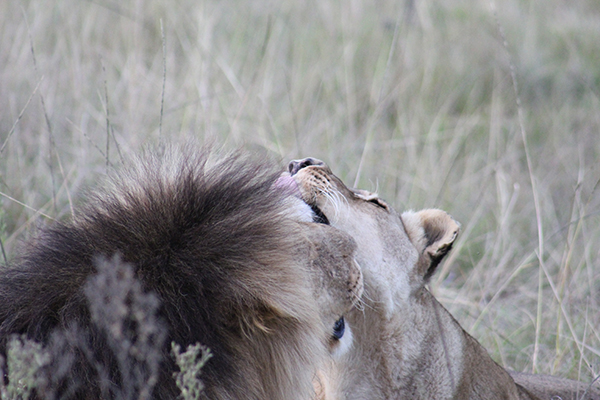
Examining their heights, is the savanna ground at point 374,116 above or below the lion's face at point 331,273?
below

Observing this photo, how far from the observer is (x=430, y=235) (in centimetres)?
286

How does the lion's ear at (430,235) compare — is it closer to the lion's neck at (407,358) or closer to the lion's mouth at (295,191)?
the lion's neck at (407,358)

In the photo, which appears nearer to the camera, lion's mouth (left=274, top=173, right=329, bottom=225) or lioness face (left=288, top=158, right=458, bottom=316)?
lion's mouth (left=274, top=173, right=329, bottom=225)

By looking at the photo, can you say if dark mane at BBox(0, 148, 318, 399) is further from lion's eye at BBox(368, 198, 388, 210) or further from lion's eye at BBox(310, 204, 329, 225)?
lion's eye at BBox(368, 198, 388, 210)

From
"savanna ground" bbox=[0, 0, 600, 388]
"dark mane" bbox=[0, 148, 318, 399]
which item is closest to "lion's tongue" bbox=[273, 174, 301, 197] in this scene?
"dark mane" bbox=[0, 148, 318, 399]

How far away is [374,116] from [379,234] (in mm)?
2037

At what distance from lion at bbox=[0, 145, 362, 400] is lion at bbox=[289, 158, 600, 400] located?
0.32 m

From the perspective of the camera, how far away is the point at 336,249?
86.0 inches

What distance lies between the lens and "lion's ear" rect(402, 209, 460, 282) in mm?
2711

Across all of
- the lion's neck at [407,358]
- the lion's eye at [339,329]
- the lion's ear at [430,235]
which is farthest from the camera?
the lion's ear at [430,235]

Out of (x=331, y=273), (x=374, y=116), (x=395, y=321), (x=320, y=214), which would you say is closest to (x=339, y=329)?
(x=331, y=273)

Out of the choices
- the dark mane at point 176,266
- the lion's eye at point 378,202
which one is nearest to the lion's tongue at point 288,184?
the dark mane at point 176,266

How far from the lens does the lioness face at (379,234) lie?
2576mm

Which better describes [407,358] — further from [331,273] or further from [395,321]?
[331,273]
